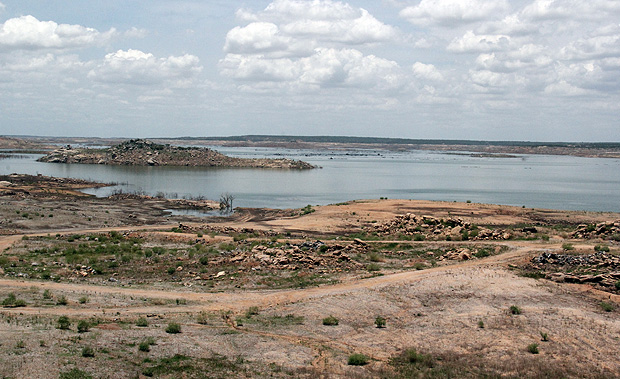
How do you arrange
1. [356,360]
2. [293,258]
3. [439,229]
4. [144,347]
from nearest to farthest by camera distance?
[144,347]
[356,360]
[293,258]
[439,229]

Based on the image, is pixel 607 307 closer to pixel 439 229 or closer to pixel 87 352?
pixel 87 352

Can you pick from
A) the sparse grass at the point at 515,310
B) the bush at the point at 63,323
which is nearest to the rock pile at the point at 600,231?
the sparse grass at the point at 515,310

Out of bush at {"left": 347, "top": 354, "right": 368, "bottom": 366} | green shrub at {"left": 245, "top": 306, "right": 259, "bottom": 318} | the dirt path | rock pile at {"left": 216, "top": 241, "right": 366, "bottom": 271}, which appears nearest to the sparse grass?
the dirt path

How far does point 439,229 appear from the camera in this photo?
3784 centimetres

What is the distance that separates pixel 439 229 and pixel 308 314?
21.1 metres

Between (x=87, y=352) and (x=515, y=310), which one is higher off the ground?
(x=87, y=352)

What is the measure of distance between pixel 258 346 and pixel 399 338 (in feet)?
14.9

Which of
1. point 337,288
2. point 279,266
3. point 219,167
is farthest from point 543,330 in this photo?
point 219,167

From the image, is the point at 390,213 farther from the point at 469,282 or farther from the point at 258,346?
the point at 258,346

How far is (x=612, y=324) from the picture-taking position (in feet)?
58.4

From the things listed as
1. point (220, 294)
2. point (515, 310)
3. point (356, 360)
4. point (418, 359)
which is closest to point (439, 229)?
point (515, 310)

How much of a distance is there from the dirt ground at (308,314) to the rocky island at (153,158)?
379 ft

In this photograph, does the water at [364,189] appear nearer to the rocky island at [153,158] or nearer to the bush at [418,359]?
the rocky island at [153,158]

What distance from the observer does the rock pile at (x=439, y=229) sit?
115 feet
